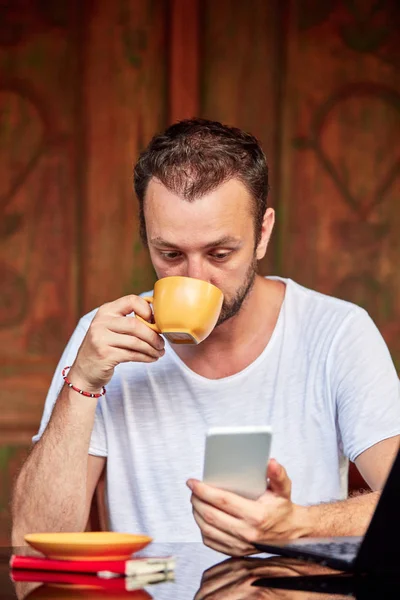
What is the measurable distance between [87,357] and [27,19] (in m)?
1.62

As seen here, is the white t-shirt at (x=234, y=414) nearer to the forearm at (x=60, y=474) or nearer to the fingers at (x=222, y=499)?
the forearm at (x=60, y=474)

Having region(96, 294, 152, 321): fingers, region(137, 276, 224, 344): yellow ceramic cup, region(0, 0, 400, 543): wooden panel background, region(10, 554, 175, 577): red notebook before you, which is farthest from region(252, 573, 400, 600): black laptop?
region(0, 0, 400, 543): wooden panel background

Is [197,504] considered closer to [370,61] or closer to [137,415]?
[137,415]

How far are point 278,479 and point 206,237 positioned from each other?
0.59m

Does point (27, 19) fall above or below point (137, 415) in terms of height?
above

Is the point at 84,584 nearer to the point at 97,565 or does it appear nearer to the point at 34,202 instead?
the point at 97,565

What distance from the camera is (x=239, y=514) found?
1.35m

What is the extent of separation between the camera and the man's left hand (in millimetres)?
1346

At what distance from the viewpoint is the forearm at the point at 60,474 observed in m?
1.84

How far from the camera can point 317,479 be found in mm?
1993

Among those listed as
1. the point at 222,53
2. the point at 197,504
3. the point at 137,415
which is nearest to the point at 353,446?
the point at 137,415

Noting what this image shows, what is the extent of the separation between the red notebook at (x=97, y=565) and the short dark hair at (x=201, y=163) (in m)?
0.83

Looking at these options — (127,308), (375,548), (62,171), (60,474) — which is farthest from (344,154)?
(375,548)

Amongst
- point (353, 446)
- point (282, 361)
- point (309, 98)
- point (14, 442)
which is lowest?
point (14, 442)
